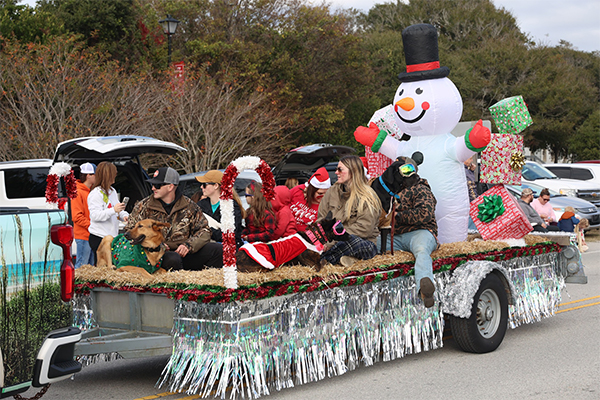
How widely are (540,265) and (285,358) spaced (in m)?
3.78

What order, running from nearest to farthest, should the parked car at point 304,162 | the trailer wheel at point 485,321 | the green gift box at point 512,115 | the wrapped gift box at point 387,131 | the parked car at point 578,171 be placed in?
the trailer wheel at point 485,321 → the green gift box at point 512,115 → the wrapped gift box at point 387,131 → the parked car at point 304,162 → the parked car at point 578,171

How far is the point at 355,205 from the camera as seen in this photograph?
650 cm

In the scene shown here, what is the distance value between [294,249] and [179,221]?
4.54 feet

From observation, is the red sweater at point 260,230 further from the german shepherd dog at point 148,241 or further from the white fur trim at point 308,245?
the german shepherd dog at point 148,241

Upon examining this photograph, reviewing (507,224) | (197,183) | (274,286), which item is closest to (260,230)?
(274,286)

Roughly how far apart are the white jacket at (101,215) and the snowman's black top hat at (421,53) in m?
3.59

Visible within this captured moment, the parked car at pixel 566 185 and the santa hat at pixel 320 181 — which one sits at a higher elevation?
the santa hat at pixel 320 181

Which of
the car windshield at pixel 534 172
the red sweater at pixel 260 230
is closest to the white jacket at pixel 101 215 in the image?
the red sweater at pixel 260 230

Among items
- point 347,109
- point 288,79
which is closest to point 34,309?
point 288,79

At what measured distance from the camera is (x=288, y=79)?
1005 inches

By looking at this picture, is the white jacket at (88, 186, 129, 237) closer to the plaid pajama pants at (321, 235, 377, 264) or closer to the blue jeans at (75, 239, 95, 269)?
the blue jeans at (75, 239, 95, 269)

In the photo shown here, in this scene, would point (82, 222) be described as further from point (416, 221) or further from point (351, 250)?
point (416, 221)

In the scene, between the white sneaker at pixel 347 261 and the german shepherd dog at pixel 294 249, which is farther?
the white sneaker at pixel 347 261

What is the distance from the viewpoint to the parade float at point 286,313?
16.3 feet
